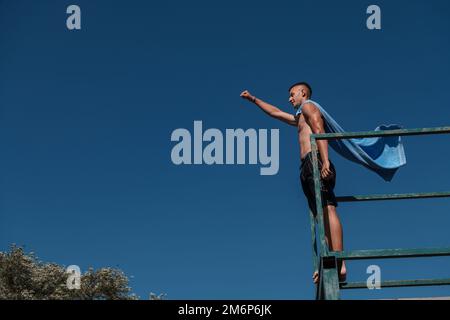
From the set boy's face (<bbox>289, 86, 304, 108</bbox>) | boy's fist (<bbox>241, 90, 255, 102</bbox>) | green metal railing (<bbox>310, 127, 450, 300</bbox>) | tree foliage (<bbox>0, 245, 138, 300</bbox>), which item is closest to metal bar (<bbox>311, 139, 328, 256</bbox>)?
green metal railing (<bbox>310, 127, 450, 300</bbox>)

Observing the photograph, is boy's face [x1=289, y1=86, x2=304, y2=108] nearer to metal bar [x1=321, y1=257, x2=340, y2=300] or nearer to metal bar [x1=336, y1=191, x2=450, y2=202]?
metal bar [x1=336, y1=191, x2=450, y2=202]

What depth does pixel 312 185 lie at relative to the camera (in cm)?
748

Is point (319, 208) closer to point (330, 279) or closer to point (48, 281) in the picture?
point (330, 279)

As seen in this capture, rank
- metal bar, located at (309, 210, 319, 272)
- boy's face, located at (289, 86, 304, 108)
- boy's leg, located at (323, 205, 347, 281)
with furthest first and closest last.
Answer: boy's face, located at (289, 86, 304, 108) < metal bar, located at (309, 210, 319, 272) < boy's leg, located at (323, 205, 347, 281)

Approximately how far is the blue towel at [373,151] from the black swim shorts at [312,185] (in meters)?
0.39

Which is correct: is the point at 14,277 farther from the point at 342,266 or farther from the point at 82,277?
the point at 342,266

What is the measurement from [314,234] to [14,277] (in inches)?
975

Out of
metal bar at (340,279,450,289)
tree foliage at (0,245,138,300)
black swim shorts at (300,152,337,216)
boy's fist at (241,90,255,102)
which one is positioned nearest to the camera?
metal bar at (340,279,450,289)

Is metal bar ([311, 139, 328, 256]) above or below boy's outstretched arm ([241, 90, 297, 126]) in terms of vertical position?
below

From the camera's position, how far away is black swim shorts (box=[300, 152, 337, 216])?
7254 millimetres

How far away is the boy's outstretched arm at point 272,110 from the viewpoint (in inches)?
345

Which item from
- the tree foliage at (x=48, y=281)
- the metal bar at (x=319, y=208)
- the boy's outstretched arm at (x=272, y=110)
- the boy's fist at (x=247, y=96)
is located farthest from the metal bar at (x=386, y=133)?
the tree foliage at (x=48, y=281)

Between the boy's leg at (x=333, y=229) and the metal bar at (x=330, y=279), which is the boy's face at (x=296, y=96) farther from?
the metal bar at (x=330, y=279)

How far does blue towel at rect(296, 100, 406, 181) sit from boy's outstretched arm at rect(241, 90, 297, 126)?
0.95 meters
